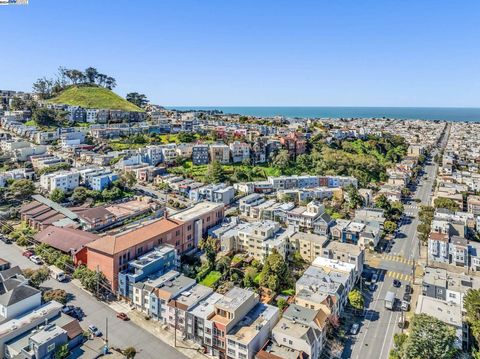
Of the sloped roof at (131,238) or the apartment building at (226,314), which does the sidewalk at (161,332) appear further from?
the sloped roof at (131,238)

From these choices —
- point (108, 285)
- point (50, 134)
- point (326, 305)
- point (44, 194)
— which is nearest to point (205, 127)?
point (50, 134)

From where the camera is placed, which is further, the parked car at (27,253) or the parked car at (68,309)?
the parked car at (27,253)

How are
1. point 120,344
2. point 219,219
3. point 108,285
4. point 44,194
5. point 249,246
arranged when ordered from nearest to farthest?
point 120,344 → point 108,285 → point 249,246 → point 219,219 → point 44,194

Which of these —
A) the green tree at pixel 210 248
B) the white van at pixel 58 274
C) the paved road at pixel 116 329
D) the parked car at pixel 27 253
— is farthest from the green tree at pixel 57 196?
the green tree at pixel 210 248

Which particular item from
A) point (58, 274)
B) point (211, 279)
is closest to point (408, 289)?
point (211, 279)

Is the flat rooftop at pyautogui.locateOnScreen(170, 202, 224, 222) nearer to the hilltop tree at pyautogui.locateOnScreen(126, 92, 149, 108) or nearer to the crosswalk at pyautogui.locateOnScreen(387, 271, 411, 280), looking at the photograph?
the crosswalk at pyautogui.locateOnScreen(387, 271, 411, 280)

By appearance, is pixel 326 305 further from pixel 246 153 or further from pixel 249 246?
pixel 246 153
